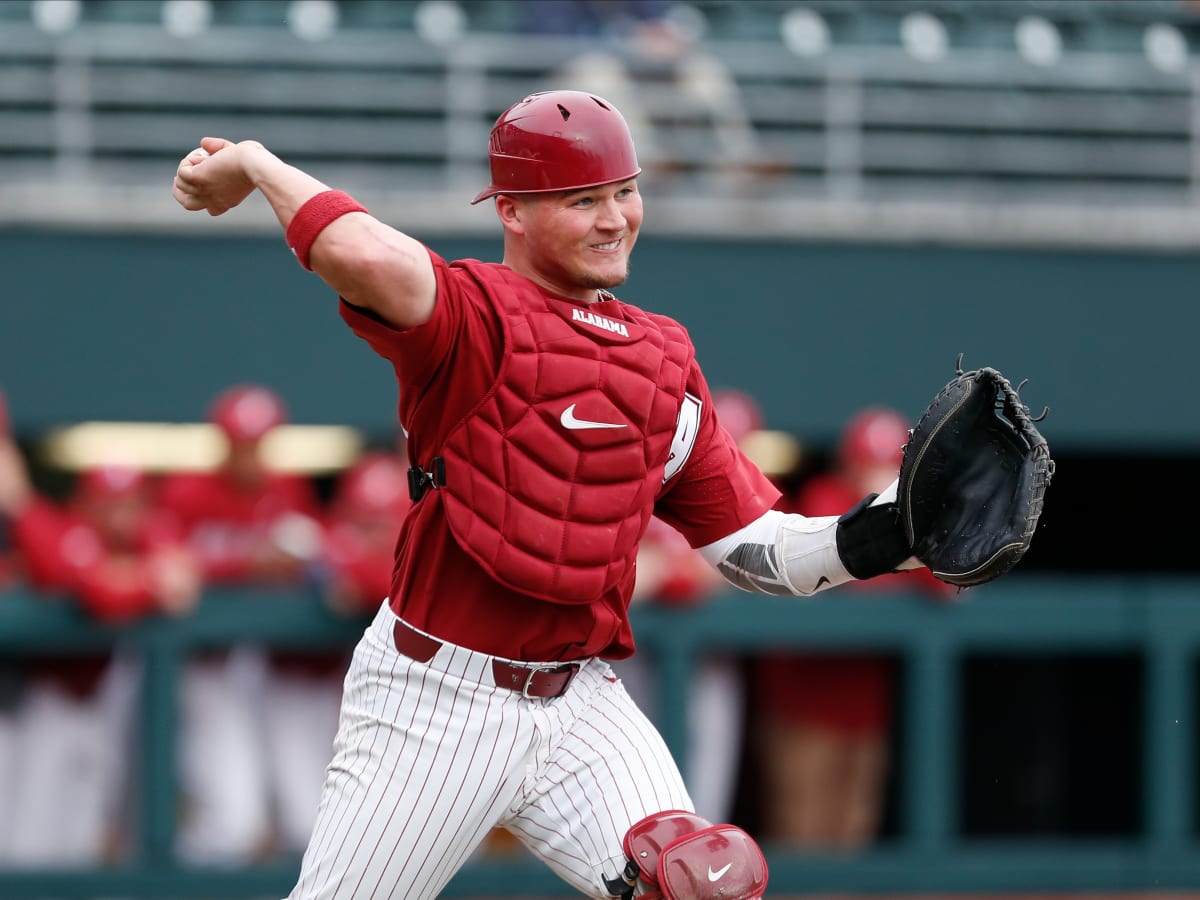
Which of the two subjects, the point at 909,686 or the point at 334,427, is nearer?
the point at 909,686

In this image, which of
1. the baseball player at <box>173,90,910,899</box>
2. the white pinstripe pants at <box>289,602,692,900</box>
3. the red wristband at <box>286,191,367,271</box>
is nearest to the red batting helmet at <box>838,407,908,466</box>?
the baseball player at <box>173,90,910,899</box>

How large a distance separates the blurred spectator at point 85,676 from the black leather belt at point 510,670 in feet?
8.37

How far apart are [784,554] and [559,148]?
2.71ft

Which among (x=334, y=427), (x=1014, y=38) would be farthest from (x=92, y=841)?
(x=1014, y=38)

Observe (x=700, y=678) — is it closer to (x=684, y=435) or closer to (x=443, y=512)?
(x=684, y=435)

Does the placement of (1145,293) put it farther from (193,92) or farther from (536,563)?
(536,563)

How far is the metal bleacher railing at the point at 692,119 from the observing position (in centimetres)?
708

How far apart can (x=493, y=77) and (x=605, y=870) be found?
514 cm

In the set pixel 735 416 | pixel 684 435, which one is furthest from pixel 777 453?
pixel 684 435

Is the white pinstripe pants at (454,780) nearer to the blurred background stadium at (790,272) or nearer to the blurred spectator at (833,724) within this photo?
the blurred background stadium at (790,272)

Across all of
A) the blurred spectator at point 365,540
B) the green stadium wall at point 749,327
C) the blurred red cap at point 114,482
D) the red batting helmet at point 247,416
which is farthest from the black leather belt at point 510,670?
the green stadium wall at point 749,327

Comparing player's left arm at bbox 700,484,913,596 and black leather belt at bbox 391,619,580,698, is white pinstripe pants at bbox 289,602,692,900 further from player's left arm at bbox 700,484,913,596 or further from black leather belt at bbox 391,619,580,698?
player's left arm at bbox 700,484,913,596

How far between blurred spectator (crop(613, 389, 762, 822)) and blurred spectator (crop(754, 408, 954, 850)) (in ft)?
0.44

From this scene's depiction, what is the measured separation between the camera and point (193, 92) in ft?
23.3
